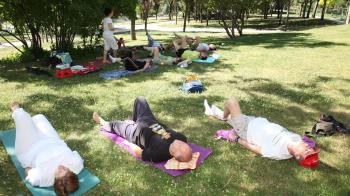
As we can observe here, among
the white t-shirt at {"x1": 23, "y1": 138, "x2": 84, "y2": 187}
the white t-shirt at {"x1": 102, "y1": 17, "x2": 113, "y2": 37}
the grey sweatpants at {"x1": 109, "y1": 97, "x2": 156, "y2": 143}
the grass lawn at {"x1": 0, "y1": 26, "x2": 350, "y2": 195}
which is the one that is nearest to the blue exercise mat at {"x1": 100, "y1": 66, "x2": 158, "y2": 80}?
the grass lawn at {"x1": 0, "y1": 26, "x2": 350, "y2": 195}

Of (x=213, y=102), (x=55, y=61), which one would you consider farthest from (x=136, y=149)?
(x=55, y=61)

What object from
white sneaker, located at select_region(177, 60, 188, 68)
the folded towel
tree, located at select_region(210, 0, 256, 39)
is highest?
tree, located at select_region(210, 0, 256, 39)

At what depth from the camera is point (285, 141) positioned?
623 centimetres

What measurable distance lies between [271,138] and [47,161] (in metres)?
4.10

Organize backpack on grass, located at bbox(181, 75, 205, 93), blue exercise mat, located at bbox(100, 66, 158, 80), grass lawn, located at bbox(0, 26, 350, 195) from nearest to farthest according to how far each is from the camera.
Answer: grass lawn, located at bbox(0, 26, 350, 195) → backpack on grass, located at bbox(181, 75, 205, 93) → blue exercise mat, located at bbox(100, 66, 158, 80)

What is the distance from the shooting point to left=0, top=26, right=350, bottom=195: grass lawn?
19.2 ft

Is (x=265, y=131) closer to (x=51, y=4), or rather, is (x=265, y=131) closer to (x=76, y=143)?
(x=76, y=143)

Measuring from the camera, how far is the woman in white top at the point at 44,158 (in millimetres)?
5213

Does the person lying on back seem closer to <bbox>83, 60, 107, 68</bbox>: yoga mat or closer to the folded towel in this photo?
the folded towel

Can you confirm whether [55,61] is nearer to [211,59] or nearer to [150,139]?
[211,59]

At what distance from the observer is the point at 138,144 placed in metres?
6.73

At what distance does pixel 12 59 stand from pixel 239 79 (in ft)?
40.0

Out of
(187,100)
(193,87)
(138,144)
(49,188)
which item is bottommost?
(49,188)

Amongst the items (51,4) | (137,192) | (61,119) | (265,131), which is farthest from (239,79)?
(51,4)
